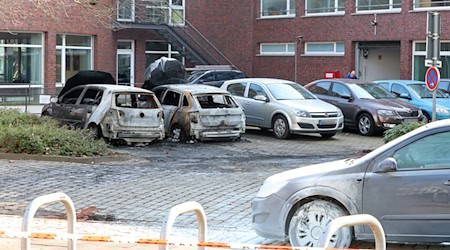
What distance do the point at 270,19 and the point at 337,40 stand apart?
4.85 metres

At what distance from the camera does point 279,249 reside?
499 cm

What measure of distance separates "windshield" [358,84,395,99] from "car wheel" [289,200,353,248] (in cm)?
1561

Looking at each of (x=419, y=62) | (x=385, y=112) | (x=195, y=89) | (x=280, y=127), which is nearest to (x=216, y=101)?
(x=195, y=89)

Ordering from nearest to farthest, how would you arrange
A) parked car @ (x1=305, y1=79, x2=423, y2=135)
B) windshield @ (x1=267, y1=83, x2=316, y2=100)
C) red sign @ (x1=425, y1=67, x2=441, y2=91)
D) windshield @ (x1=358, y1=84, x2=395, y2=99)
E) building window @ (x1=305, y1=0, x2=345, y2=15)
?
red sign @ (x1=425, y1=67, x2=441, y2=91) < windshield @ (x1=267, y1=83, x2=316, y2=100) < parked car @ (x1=305, y1=79, x2=423, y2=135) < windshield @ (x1=358, y1=84, x2=395, y2=99) < building window @ (x1=305, y1=0, x2=345, y2=15)

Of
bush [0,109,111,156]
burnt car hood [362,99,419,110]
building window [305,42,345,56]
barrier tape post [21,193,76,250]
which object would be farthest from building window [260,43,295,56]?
barrier tape post [21,193,76,250]

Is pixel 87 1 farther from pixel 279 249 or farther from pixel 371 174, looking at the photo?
pixel 279 249

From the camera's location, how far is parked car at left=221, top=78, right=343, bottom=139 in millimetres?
20703

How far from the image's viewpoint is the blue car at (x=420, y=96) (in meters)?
23.0

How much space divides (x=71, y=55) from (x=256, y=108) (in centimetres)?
1532

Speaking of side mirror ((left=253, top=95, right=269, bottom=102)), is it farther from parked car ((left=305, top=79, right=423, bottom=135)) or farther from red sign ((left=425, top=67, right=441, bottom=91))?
red sign ((left=425, top=67, right=441, bottom=91))

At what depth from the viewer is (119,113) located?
1784 cm

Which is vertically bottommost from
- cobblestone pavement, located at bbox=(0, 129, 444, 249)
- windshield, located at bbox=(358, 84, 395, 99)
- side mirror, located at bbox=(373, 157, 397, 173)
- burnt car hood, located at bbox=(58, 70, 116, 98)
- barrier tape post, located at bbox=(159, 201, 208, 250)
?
cobblestone pavement, located at bbox=(0, 129, 444, 249)

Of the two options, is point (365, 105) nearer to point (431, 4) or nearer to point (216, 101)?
point (216, 101)

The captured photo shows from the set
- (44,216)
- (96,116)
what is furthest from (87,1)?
(44,216)
